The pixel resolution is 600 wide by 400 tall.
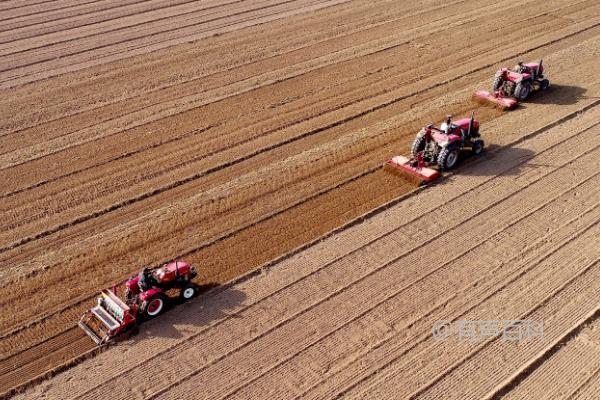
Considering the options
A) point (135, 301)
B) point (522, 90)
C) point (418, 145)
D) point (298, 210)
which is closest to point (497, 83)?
point (522, 90)

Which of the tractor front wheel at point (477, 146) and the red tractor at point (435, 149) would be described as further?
the tractor front wheel at point (477, 146)

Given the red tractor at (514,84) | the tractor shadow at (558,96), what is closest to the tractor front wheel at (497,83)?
the red tractor at (514,84)

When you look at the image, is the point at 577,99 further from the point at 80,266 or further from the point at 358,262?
the point at 80,266

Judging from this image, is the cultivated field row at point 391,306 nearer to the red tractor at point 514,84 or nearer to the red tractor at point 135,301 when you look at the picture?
the red tractor at point 135,301

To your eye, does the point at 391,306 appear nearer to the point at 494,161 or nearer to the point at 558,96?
the point at 494,161

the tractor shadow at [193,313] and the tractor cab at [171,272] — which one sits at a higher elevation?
the tractor cab at [171,272]


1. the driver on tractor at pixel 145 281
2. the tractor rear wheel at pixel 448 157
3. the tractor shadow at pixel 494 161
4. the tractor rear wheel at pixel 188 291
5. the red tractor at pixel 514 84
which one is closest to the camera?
the driver on tractor at pixel 145 281
